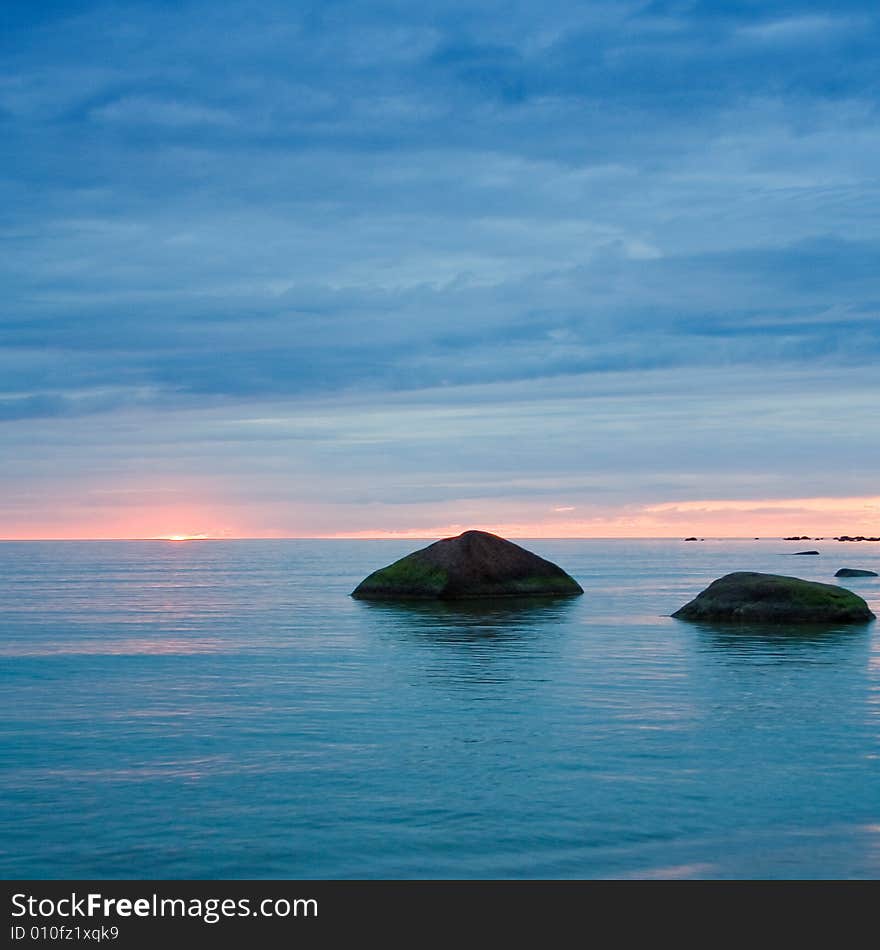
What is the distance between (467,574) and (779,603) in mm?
18457

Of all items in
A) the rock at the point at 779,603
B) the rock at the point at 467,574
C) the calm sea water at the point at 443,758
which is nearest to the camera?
the calm sea water at the point at 443,758

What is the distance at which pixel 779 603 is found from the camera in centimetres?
4103

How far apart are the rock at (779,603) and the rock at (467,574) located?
49.8 feet

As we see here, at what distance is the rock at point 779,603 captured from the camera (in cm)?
4081

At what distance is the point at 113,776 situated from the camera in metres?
15.8

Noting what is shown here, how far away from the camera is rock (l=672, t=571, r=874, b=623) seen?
4081 centimetres

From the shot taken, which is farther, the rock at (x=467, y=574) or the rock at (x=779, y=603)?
the rock at (x=467, y=574)

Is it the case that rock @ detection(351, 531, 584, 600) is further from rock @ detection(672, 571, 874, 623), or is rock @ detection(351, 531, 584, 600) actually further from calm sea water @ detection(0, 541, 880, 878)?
calm sea water @ detection(0, 541, 880, 878)

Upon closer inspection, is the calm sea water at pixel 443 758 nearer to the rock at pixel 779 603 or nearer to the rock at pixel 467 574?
the rock at pixel 779 603

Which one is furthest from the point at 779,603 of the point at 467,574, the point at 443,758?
the point at 443,758

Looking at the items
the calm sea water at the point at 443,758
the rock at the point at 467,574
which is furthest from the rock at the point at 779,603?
the rock at the point at 467,574

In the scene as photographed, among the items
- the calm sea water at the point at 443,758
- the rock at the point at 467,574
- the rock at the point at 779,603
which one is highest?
the rock at the point at 467,574

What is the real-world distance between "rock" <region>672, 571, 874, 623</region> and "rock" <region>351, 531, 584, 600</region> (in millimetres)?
15170

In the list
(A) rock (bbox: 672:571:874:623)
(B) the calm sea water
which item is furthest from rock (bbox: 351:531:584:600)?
(B) the calm sea water
